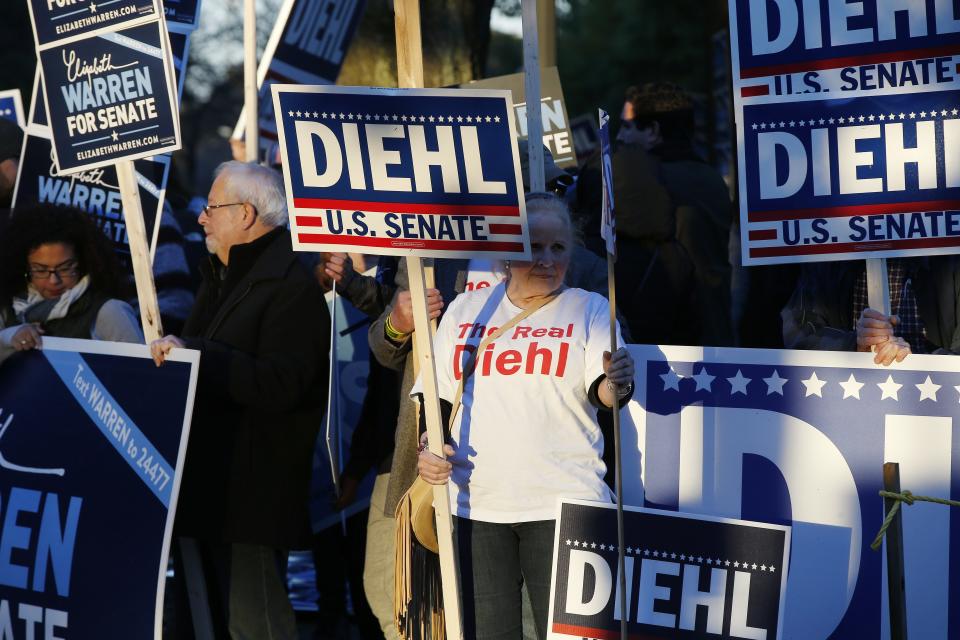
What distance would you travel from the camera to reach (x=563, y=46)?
30266 millimetres

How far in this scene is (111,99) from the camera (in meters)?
5.31

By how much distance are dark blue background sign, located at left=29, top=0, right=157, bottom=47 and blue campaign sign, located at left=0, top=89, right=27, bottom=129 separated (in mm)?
2364

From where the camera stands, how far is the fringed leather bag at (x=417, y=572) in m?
4.22

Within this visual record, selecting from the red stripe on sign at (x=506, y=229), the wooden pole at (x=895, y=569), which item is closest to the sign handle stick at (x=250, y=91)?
the red stripe on sign at (x=506, y=229)

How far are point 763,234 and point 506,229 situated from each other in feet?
2.83

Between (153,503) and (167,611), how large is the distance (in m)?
2.23

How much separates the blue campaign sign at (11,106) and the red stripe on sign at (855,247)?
489cm

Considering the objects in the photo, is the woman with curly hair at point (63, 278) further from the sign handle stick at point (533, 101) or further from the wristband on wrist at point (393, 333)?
the sign handle stick at point (533, 101)

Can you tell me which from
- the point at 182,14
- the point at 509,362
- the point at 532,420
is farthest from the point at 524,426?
the point at 182,14

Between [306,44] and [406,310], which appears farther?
[306,44]

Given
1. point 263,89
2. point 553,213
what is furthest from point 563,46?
point 553,213

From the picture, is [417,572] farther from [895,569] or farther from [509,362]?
[895,569]

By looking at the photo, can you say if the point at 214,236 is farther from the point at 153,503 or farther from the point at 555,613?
the point at 555,613

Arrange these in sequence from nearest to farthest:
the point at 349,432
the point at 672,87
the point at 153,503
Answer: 1. the point at 153,503
2. the point at 349,432
3. the point at 672,87
